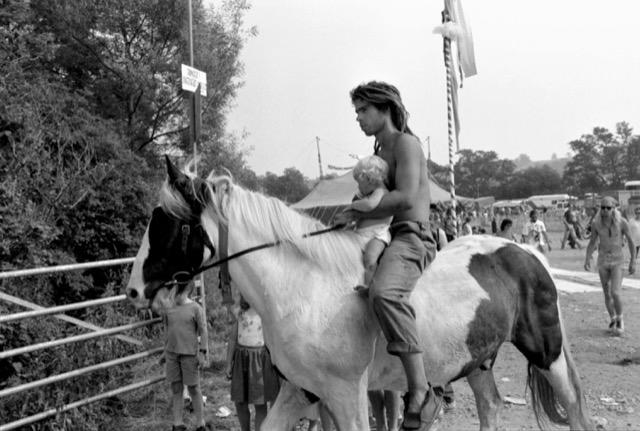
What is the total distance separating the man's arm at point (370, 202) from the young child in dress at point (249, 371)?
63.8 inches

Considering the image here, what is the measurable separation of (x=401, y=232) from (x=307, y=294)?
684 millimetres

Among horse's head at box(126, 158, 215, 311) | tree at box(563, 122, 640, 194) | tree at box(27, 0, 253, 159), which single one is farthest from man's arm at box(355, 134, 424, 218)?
tree at box(563, 122, 640, 194)

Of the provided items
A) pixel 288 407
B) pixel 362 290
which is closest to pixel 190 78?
pixel 362 290

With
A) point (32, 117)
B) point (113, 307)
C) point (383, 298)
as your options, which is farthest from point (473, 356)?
point (32, 117)

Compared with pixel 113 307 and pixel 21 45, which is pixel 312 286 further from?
pixel 21 45

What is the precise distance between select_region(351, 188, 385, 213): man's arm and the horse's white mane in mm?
243

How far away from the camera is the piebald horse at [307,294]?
3002mm

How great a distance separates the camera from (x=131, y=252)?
8.25 m

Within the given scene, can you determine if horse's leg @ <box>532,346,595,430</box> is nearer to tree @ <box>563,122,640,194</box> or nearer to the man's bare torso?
the man's bare torso

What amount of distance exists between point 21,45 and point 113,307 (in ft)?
17.6

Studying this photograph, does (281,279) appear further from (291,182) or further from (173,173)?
(291,182)

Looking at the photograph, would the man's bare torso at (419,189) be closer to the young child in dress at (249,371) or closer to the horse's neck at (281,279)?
the horse's neck at (281,279)

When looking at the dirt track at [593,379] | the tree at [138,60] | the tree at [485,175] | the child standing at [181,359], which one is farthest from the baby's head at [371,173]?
the tree at [485,175]

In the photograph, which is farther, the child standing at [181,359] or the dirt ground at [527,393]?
the dirt ground at [527,393]
